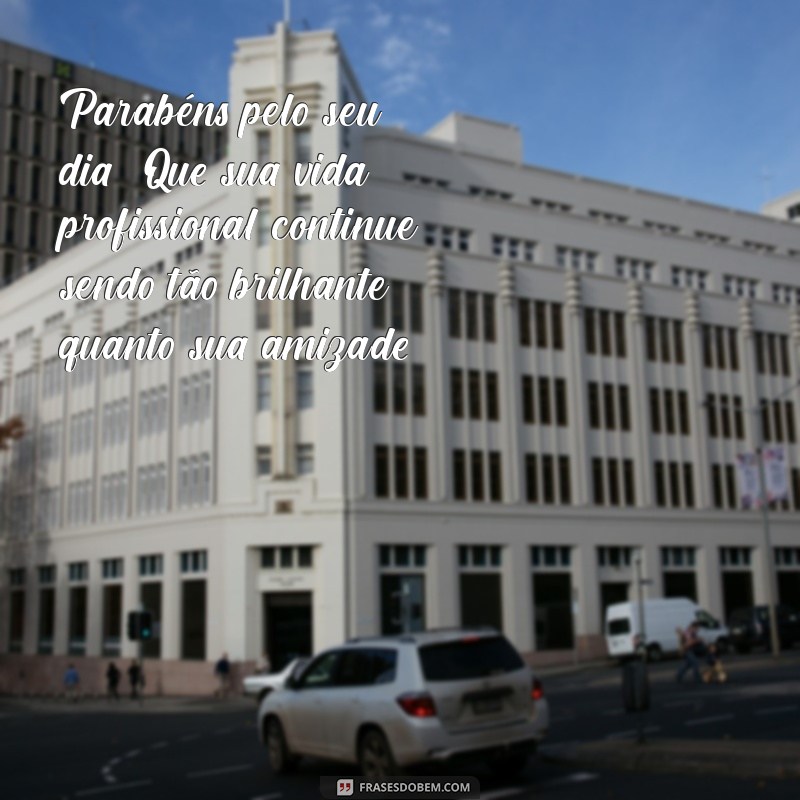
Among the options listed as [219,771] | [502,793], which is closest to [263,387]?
[219,771]

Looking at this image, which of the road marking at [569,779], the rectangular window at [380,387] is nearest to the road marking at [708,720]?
the road marking at [569,779]

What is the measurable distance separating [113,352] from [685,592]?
30532mm

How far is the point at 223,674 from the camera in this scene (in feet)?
140

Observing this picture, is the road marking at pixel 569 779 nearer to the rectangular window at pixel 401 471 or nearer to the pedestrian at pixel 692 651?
the pedestrian at pixel 692 651

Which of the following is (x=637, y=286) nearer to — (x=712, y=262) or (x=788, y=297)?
(x=712, y=262)

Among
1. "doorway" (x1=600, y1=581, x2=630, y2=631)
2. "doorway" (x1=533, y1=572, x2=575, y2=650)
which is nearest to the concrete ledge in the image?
"doorway" (x1=533, y1=572, x2=575, y2=650)

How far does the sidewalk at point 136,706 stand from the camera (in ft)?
124

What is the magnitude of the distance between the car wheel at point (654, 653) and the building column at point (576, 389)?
25.9ft

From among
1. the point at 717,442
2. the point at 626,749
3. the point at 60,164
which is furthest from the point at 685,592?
the point at 60,164

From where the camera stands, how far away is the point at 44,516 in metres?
61.8

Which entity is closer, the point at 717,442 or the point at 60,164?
the point at 717,442

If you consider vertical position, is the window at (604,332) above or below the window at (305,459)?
above

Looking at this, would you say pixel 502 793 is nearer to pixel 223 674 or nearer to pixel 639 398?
pixel 223 674

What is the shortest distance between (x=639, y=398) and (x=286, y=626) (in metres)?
20.5
